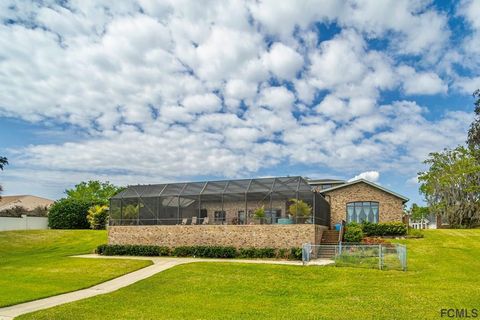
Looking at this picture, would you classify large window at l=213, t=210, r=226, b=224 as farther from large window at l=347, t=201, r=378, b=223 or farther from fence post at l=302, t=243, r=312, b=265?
large window at l=347, t=201, r=378, b=223

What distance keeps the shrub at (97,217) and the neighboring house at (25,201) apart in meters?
20.8

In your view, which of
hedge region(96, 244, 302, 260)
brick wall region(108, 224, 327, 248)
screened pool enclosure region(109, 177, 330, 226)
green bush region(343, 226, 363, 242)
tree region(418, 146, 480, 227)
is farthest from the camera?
tree region(418, 146, 480, 227)

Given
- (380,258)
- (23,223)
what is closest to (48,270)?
(380,258)

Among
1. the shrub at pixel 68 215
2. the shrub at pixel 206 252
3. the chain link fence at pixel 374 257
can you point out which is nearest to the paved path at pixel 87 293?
the chain link fence at pixel 374 257

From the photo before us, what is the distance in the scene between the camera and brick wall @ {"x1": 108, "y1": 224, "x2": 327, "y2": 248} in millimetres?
25125

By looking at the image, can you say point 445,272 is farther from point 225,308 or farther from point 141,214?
point 141,214

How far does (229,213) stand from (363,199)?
1210 centimetres

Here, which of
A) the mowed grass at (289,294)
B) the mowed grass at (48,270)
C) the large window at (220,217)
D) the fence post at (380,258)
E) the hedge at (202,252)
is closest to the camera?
the mowed grass at (289,294)

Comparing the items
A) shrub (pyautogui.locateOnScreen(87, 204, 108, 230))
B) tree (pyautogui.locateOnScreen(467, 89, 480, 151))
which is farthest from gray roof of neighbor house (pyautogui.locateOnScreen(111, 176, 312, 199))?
tree (pyautogui.locateOnScreen(467, 89, 480, 151))

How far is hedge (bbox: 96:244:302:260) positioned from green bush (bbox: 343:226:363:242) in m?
4.52

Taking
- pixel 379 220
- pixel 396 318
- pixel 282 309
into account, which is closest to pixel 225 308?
pixel 282 309

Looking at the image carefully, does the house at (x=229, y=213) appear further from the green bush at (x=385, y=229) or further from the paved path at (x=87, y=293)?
the paved path at (x=87, y=293)

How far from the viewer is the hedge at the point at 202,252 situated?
24.4 meters

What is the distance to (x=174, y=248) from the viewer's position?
1085 inches
